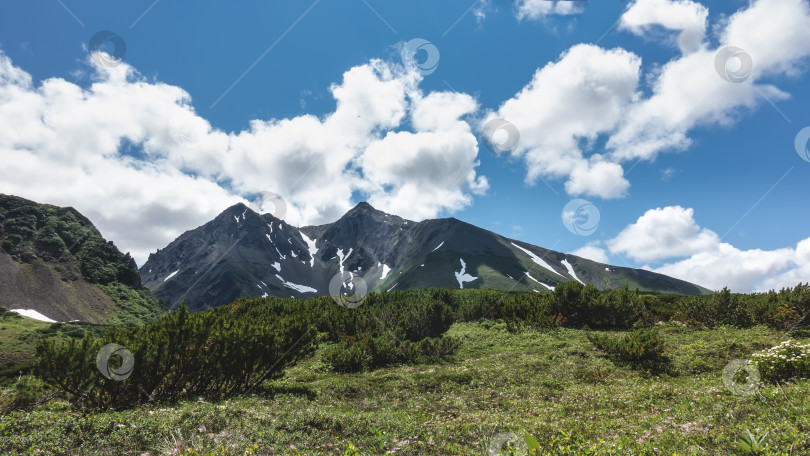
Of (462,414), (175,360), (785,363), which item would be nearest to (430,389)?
(462,414)

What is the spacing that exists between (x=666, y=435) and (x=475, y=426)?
172 inches

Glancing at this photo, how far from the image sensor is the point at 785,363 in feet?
37.8

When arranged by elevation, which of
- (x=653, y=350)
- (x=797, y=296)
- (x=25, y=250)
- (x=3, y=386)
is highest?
(x=25, y=250)

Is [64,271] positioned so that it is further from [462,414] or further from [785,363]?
[785,363]

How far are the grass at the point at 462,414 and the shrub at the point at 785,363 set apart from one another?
1.32 meters

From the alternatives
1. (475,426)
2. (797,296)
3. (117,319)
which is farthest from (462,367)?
(117,319)

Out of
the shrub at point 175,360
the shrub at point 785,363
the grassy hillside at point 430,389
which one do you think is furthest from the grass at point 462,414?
the shrub at point 785,363

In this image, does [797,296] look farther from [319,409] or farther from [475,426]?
[319,409]

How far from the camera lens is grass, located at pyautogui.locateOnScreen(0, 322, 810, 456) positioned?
25.7 ft

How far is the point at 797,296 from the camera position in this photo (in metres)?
20.7

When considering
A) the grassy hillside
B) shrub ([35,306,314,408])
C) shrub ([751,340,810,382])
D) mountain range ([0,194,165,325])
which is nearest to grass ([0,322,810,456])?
the grassy hillside

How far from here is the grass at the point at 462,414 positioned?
7.83 metres

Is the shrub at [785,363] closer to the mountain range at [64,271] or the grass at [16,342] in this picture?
the grass at [16,342]

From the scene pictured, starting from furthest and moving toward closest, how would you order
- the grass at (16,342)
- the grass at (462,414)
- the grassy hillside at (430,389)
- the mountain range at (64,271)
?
1. the mountain range at (64,271)
2. the grass at (16,342)
3. the grassy hillside at (430,389)
4. the grass at (462,414)
